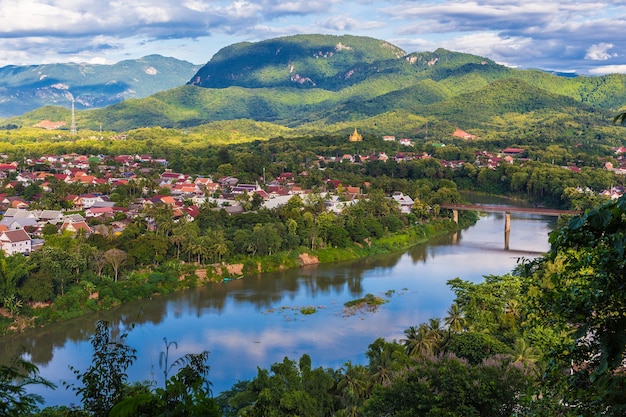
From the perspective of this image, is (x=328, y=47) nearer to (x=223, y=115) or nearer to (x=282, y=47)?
(x=282, y=47)

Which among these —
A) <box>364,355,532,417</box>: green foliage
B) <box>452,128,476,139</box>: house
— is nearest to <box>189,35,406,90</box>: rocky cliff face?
<box>452,128,476,139</box>: house

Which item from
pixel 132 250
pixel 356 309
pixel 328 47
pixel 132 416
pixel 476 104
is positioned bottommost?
pixel 356 309

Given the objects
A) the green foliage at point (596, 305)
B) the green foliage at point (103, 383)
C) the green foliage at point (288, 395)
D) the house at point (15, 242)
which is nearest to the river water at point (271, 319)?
the green foliage at point (288, 395)

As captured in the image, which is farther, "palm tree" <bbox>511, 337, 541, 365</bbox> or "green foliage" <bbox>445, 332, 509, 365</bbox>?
"green foliage" <bbox>445, 332, 509, 365</bbox>

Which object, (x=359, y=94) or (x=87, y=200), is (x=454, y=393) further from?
(x=359, y=94)

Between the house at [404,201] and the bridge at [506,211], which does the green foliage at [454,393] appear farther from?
the house at [404,201]

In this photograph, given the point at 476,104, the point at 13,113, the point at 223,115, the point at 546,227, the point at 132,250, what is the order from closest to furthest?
the point at 132,250 → the point at 546,227 → the point at 476,104 → the point at 223,115 → the point at 13,113

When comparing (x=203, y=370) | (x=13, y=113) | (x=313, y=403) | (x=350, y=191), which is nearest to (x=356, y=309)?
(x=313, y=403)

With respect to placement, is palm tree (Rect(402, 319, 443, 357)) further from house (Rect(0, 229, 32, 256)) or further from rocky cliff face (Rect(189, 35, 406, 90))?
rocky cliff face (Rect(189, 35, 406, 90))
